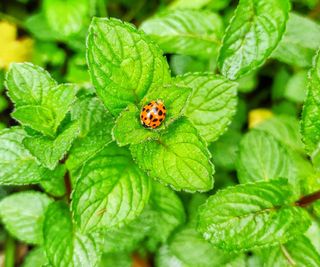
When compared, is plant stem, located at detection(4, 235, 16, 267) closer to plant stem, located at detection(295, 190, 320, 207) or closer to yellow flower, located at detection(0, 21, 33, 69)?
yellow flower, located at detection(0, 21, 33, 69)

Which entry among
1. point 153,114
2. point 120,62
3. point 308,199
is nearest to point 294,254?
point 308,199

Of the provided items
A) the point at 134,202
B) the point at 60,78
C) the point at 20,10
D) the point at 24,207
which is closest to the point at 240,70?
the point at 134,202

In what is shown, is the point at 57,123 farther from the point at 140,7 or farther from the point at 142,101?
the point at 140,7

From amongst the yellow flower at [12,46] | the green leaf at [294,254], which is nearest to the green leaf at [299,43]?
the green leaf at [294,254]

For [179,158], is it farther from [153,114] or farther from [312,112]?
[312,112]

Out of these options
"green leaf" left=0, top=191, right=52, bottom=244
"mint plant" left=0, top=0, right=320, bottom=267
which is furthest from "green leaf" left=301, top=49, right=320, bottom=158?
"green leaf" left=0, top=191, right=52, bottom=244

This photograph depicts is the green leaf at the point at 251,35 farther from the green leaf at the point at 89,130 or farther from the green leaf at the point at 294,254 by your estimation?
the green leaf at the point at 294,254
